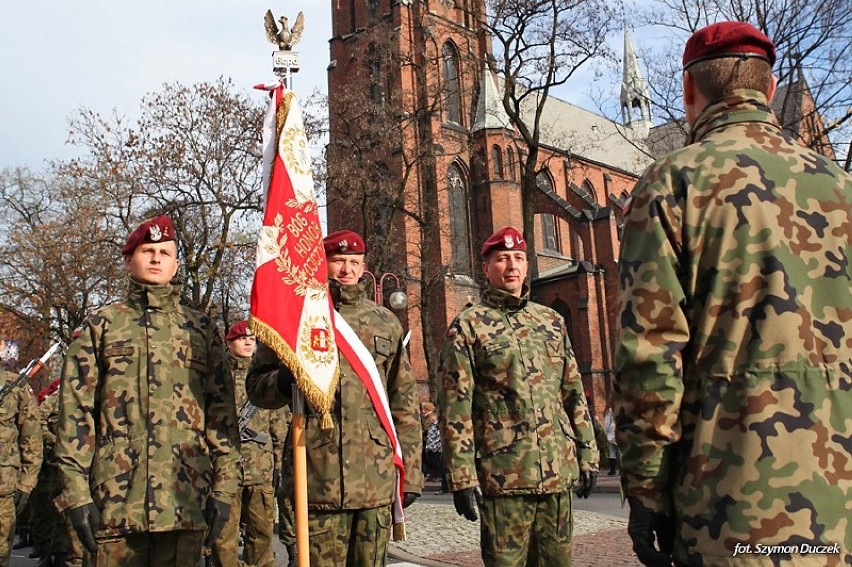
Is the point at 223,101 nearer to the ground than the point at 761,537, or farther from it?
farther from it

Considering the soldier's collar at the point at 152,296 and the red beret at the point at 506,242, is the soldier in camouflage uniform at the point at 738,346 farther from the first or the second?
the soldier's collar at the point at 152,296

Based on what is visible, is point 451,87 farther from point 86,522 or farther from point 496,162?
point 86,522

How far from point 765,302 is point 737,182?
0.38 metres

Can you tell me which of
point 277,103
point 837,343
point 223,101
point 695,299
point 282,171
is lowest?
point 837,343

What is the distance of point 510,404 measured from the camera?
4.94 m

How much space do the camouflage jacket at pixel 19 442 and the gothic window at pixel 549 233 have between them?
40758 mm

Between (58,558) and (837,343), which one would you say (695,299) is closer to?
(837,343)

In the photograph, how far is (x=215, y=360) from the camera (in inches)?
181

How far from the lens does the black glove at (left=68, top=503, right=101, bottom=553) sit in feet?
12.8

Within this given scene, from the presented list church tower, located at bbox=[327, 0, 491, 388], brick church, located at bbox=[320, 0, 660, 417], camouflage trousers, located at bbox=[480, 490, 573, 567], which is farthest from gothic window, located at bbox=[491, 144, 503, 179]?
camouflage trousers, located at bbox=[480, 490, 573, 567]

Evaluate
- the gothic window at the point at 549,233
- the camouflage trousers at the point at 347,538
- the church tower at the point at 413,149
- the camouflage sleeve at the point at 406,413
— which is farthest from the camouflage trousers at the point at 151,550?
the gothic window at the point at 549,233

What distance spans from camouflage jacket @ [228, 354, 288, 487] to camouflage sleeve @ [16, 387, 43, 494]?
77.3 inches

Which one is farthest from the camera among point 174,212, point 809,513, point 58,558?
point 174,212

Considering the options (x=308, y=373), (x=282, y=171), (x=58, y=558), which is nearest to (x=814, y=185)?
(x=308, y=373)
